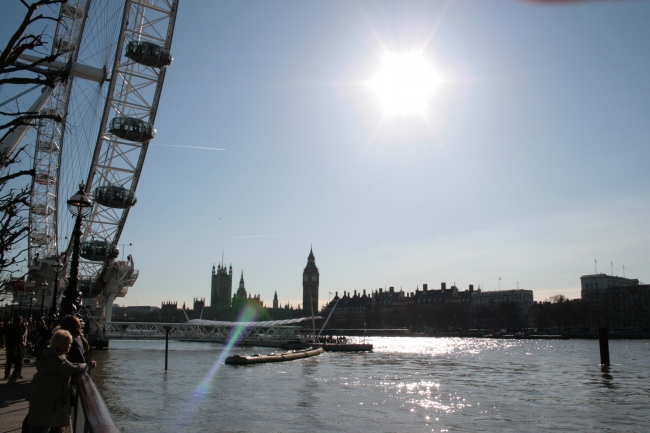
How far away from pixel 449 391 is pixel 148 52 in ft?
95.3

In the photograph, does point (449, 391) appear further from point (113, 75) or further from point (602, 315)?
point (602, 315)

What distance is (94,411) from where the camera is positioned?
15.7ft

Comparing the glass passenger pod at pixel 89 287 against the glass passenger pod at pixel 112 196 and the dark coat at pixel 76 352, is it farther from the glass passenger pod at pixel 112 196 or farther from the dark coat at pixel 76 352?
the dark coat at pixel 76 352

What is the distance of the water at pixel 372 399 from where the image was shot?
20.6 meters

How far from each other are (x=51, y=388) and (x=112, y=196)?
41.0 metres

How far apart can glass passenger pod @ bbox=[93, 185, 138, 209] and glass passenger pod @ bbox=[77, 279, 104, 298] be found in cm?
2000

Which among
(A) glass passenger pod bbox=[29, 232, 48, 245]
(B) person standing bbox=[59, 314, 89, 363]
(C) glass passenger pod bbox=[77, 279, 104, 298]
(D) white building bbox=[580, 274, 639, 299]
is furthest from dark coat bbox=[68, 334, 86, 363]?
(D) white building bbox=[580, 274, 639, 299]

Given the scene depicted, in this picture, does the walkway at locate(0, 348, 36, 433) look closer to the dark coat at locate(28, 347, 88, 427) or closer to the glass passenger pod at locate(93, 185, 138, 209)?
the dark coat at locate(28, 347, 88, 427)

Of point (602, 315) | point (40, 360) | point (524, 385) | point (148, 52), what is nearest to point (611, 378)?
point (524, 385)

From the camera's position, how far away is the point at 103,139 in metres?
45.9

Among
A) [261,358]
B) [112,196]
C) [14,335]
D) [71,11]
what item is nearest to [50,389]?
[14,335]

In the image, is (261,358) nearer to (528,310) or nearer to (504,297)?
(528,310)

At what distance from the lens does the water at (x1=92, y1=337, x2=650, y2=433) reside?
20.6 meters

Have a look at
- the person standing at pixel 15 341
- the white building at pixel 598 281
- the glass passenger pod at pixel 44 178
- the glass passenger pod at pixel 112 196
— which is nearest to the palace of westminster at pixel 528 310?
the white building at pixel 598 281
